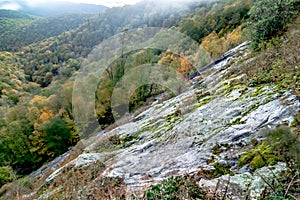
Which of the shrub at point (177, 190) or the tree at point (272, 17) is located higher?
the tree at point (272, 17)

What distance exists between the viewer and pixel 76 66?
6856 centimetres

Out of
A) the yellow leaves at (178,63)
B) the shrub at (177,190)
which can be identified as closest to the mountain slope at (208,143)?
the shrub at (177,190)

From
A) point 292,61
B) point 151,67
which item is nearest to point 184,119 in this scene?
point 292,61

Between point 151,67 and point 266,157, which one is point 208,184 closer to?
point 266,157

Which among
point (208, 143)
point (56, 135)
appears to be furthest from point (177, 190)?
point (56, 135)

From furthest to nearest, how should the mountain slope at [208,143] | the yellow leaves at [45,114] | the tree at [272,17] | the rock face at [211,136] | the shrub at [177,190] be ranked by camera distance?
the yellow leaves at [45,114], the tree at [272,17], the rock face at [211,136], the mountain slope at [208,143], the shrub at [177,190]

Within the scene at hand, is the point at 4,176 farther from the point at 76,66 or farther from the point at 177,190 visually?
the point at 76,66

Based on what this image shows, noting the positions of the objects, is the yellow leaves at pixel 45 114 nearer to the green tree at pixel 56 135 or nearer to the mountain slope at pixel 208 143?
the green tree at pixel 56 135

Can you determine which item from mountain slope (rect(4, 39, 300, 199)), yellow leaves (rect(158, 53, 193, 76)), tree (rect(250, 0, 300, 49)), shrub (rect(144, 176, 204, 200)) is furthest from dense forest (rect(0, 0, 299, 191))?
shrub (rect(144, 176, 204, 200))

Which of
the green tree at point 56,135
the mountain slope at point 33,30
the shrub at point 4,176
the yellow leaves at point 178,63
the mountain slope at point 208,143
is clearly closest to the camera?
the mountain slope at point 208,143

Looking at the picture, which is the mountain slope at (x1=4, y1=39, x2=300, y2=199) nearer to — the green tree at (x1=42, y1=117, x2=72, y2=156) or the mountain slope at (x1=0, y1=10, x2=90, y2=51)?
the green tree at (x1=42, y1=117, x2=72, y2=156)

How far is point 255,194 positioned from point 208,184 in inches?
31.9

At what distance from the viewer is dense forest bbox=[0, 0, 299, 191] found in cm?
1089

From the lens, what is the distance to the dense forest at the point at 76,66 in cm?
Answer: 1089
